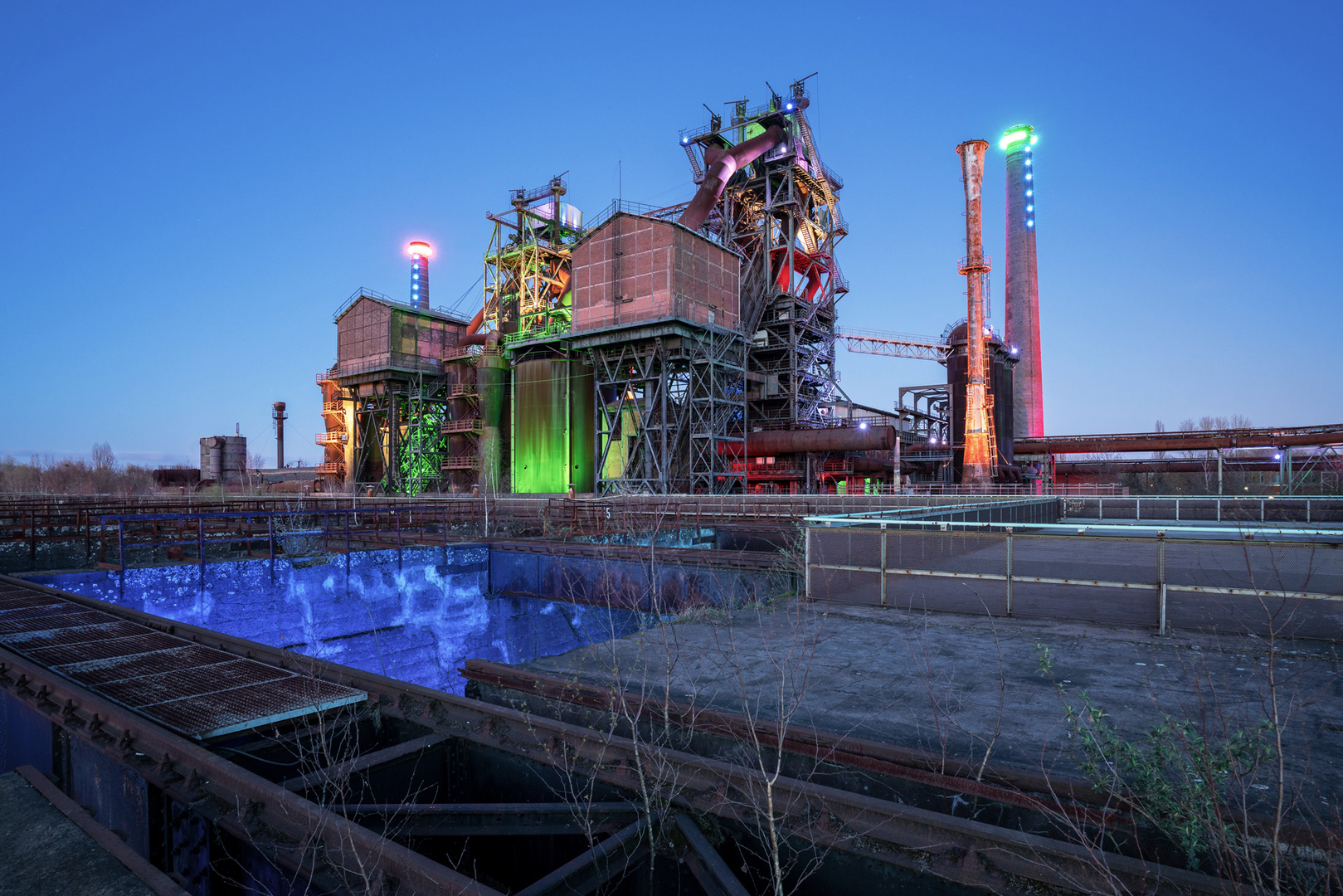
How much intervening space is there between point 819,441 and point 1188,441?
25.8 metres

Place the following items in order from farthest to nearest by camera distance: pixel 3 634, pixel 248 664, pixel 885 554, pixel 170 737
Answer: pixel 885 554, pixel 3 634, pixel 248 664, pixel 170 737

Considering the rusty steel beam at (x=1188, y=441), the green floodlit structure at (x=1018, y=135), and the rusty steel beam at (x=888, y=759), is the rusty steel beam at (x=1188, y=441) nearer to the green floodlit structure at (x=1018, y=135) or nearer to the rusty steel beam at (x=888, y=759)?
the green floodlit structure at (x=1018, y=135)

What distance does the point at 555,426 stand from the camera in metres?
43.1

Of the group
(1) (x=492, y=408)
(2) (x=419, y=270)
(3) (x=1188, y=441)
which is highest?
(2) (x=419, y=270)

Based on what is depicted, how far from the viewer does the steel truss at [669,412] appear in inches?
1528

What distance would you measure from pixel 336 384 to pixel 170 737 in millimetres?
63050

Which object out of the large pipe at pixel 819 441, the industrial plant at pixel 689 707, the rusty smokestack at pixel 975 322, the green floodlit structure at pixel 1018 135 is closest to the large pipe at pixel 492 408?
the large pipe at pixel 819 441

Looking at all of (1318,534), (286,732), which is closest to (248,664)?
(286,732)

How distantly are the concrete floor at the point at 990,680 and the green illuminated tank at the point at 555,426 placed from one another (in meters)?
34.2

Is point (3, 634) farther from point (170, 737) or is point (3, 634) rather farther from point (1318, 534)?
point (1318, 534)

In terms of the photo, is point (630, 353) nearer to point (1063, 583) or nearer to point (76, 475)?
point (1063, 583)

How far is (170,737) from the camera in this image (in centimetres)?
455

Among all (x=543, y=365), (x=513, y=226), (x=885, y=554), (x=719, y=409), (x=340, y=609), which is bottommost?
(x=340, y=609)

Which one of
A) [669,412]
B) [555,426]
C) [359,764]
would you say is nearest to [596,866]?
[359,764]
